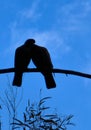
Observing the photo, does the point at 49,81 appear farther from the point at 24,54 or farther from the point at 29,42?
the point at 29,42

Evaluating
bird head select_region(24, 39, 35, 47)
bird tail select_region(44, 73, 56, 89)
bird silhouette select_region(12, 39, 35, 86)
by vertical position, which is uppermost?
bird head select_region(24, 39, 35, 47)

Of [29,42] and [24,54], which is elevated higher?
[29,42]

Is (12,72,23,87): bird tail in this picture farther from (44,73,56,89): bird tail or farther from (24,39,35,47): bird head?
(24,39,35,47): bird head

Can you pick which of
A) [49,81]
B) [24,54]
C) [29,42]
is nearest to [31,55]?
[24,54]

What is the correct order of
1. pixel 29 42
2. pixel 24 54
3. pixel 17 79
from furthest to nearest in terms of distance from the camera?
pixel 29 42, pixel 24 54, pixel 17 79

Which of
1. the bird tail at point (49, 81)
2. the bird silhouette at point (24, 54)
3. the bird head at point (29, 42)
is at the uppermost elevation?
the bird head at point (29, 42)

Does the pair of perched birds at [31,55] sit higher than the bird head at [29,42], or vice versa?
the bird head at [29,42]

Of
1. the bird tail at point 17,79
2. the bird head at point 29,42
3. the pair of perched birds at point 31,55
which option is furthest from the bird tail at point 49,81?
the bird head at point 29,42

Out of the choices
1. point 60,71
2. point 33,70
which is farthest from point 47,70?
point 60,71

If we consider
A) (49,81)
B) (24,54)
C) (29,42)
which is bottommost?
(49,81)

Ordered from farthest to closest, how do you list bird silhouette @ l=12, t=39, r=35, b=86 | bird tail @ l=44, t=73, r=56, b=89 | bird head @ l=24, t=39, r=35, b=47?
bird head @ l=24, t=39, r=35, b=47
bird silhouette @ l=12, t=39, r=35, b=86
bird tail @ l=44, t=73, r=56, b=89

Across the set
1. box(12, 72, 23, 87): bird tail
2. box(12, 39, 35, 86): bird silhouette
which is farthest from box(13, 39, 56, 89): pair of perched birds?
box(12, 72, 23, 87): bird tail

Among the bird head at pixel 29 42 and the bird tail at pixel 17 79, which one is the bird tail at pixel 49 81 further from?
the bird head at pixel 29 42

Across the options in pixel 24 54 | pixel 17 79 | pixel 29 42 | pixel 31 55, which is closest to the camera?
pixel 17 79
